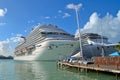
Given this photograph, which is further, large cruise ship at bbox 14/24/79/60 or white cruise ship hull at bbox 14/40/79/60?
large cruise ship at bbox 14/24/79/60

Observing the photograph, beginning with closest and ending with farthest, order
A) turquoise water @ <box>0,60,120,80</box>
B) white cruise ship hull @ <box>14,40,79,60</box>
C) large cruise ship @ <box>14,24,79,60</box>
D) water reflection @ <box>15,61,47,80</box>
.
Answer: turquoise water @ <box>0,60,120,80</box> → water reflection @ <box>15,61,47,80</box> → white cruise ship hull @ <box>14,40,79,60</box> → large cruise ship @ <box>14,24,79,60</box>

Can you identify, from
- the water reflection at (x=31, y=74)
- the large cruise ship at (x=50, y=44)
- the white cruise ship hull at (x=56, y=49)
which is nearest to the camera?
the water reflection at (x=31, y=74)

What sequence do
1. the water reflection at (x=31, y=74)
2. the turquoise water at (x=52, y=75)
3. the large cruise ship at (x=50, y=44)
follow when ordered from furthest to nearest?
1. the large cruise ship at (x=50, y=44)
2. the water reflection at (x=31, y=74)
3. the turquoise water at (x=52, y=75)

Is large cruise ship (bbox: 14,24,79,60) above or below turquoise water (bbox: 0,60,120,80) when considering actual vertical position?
above

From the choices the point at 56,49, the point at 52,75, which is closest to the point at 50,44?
the point at 56,49

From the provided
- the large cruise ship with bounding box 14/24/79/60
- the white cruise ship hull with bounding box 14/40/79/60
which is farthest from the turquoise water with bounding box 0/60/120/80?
the large cruise ship with bounding box 14/24/79/60

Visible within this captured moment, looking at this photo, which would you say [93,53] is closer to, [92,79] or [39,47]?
[39,47]

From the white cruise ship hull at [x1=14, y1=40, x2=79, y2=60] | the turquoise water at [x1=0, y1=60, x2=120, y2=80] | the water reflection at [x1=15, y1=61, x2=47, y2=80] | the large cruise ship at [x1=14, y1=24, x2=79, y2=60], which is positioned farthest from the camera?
the large cruise ship at [x1=14, y1=24, x2=79, y2=60]

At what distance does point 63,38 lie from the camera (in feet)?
279

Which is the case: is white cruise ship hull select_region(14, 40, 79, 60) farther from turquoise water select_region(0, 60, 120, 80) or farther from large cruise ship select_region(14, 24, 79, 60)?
turquoise water select_region(0, 60, 120, 80)

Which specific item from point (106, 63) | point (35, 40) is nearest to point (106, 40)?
point (35, 40)

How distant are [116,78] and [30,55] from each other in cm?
6825

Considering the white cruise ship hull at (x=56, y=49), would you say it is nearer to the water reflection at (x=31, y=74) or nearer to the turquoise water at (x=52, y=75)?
the water reflection at (x=31, y=74)

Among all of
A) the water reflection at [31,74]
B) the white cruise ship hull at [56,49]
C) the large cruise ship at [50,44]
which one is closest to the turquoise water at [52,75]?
the water reflection at [31,74]
